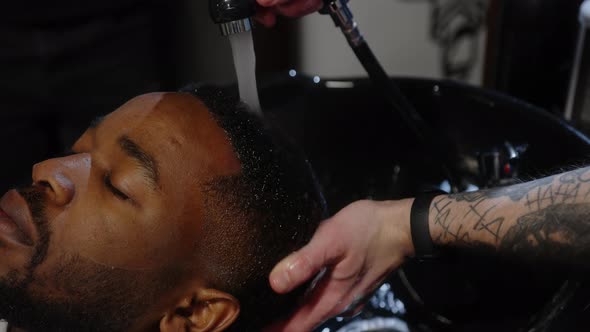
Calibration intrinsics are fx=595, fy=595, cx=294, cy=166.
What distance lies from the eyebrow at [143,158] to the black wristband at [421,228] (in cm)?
42

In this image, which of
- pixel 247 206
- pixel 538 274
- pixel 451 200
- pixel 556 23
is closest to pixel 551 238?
pixel 451 200

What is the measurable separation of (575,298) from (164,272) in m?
0.66

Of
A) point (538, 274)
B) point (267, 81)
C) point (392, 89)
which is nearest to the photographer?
point (538, 274)

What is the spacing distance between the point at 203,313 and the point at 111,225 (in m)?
0.21

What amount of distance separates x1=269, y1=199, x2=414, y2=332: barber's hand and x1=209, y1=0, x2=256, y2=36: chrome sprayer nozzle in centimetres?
36

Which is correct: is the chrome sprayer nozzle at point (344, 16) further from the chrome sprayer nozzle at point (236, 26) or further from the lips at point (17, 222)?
the lips at point (17, 222)

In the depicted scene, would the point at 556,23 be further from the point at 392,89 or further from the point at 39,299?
the point at 39,299

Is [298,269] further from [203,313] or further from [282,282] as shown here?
[203,313]

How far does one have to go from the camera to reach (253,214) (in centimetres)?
93

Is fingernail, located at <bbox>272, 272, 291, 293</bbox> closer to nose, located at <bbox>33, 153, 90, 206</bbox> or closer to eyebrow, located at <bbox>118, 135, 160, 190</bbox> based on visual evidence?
eyebrow, located at <bbox>118, 135, 160, 190</bbox>

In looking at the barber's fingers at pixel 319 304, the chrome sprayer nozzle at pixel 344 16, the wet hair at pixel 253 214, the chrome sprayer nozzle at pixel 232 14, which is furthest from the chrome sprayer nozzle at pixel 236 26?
the barber's fingers at pixel 319 304

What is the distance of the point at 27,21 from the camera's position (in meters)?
1.91

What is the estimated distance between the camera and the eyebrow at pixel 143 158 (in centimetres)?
89

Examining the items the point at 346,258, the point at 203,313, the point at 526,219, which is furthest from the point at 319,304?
the point at 526,219
